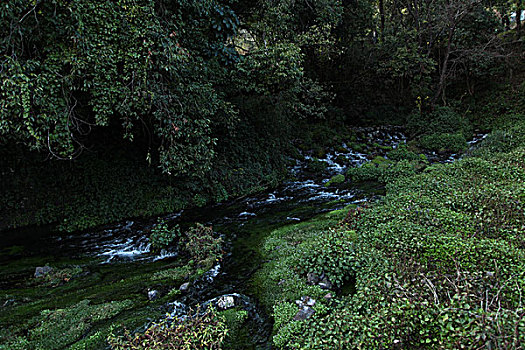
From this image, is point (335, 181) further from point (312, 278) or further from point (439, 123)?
point (439, 123)

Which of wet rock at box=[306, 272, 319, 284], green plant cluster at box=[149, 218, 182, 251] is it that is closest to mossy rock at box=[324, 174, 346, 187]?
green plant cluster at box=[149, 218, 182, 251]

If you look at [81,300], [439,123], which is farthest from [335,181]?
[439,123]

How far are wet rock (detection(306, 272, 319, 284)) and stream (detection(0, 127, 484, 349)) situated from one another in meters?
0.91

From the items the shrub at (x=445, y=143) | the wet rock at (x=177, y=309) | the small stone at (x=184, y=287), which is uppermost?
the shrub at (x=445, y=143)

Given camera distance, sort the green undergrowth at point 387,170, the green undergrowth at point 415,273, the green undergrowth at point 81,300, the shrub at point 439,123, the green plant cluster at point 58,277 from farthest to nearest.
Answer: the shrub at point 439,123 < the green undergrowth at point 387,170 < the green plant cluster at point 58,277 < the green undergrowth at point 81,300 < the green undergrowth at point 415,273

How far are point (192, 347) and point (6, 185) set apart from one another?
11508mm

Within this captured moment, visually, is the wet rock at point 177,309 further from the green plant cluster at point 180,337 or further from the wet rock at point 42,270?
the wet rock at point 42,270

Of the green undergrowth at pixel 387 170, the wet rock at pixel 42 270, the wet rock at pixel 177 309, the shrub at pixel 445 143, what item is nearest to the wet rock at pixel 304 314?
the wet rock at pixel 177 309

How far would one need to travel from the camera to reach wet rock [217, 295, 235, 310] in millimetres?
4602

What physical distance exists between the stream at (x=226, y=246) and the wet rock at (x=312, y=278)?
911 mm

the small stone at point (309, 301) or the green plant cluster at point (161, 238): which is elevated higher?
the green plant cluster at point (161, 238)

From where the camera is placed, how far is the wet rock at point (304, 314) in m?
3.88

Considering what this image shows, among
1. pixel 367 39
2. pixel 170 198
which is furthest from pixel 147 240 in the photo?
pixel 367 39

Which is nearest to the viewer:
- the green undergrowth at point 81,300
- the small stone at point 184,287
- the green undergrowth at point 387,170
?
the green undergrowth at point 81,300
